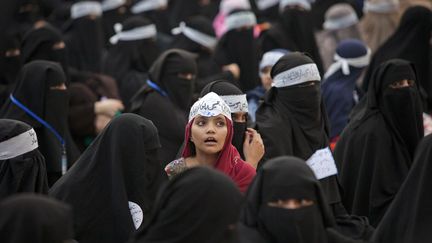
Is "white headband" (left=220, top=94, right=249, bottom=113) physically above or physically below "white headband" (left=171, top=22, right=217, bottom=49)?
above

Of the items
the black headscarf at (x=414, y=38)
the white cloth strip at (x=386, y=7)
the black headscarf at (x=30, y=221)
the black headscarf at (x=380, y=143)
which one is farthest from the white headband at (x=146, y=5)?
the black headscarf at (x=30, y=221)

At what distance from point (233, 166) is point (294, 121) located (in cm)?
112

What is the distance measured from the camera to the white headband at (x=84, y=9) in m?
13.7

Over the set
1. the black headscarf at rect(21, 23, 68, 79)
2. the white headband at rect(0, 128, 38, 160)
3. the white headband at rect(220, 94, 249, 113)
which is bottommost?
the black headscarf at rect(21, 23, 68, 79)

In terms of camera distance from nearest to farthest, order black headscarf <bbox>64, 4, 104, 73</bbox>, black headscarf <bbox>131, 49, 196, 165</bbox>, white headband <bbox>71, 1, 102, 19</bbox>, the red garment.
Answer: the red garment → black headscarf <bbox>131, 49, 196, 165</bbox> → black headscarf <bbox>64, 4, 104, 73</bbox> → white headband <bbox>71, 1, 102, 19</bbox>

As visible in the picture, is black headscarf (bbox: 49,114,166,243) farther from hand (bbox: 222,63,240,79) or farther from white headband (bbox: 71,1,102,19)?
white headband (bbox: 71,1,102,19)

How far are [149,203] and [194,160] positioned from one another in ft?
1.42

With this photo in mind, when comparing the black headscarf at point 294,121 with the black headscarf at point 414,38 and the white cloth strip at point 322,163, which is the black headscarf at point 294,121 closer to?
the white cloth strip at point 322,163

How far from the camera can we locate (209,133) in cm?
688

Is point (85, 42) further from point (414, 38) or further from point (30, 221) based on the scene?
point (30, 221)

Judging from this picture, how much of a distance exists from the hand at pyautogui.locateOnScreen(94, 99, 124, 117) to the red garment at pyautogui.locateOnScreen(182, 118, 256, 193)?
3.13 metres

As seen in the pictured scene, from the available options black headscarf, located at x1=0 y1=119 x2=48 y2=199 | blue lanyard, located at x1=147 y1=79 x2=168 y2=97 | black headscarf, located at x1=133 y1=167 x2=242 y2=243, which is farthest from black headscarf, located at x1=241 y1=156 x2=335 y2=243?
blue lanyard, located at x1=147 y1=79 x2=168 y2=97

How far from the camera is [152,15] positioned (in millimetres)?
15125

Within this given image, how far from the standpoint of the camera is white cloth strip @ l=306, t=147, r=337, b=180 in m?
7.55
